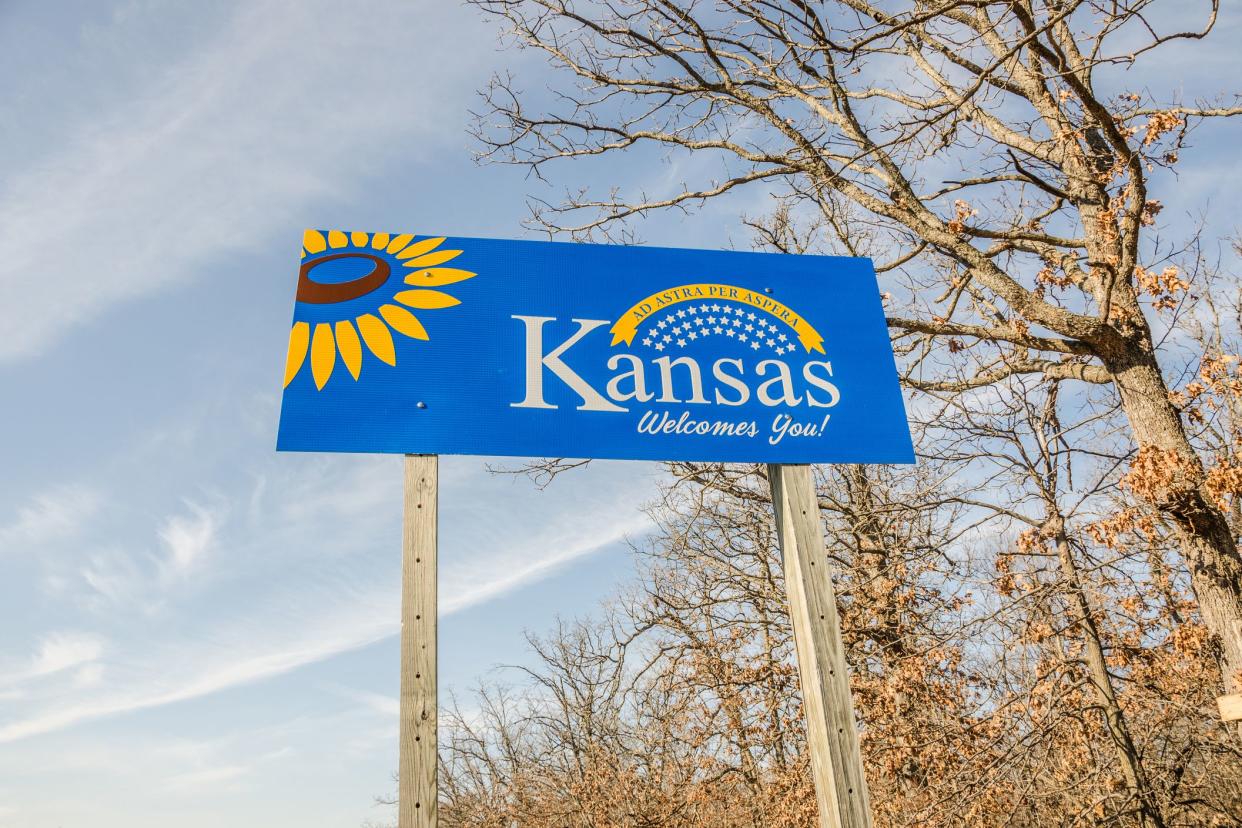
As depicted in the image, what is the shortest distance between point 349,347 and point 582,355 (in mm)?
877

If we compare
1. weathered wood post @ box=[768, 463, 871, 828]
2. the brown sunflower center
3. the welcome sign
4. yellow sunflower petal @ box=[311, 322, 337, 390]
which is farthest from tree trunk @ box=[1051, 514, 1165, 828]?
yellow sunflower petal @ box=[311, 322, 337, 390]

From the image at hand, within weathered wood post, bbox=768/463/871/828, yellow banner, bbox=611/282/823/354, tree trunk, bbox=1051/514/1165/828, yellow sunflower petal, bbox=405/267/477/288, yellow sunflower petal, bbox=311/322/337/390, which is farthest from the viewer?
tree trunk, bbox=1051/514/1165/828

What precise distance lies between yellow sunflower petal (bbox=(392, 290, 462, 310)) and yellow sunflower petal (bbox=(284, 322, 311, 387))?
361 millimetres

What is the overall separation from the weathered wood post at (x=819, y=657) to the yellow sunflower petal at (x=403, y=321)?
4.82 ft

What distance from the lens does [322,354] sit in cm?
300

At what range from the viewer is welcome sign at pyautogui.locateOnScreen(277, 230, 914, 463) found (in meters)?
2.97

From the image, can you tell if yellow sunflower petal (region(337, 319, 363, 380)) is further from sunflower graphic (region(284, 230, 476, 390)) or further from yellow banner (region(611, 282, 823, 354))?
yellow banner (region(611, 282, 823, 354))

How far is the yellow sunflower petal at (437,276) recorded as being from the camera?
3225 millimetres

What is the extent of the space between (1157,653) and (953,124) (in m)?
4.97

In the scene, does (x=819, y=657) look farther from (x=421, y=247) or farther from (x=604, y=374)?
(x=421, y=247)

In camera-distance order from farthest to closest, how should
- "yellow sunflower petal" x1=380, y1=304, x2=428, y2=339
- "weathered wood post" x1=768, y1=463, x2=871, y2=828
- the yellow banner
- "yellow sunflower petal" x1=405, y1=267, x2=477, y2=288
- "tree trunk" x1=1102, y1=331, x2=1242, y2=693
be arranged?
"tree trunk" x1=1102, y1=331, x2=1242, y2=693
the yellow banner
"yellow sunflower petal" x1=405, y1=267, x2=477, y2=288
"yellow sunflower petal" x1=380, y1=304, x2=428, y2=339
"weathered wood post" x1=768, y1=463, x2=871, y2=828

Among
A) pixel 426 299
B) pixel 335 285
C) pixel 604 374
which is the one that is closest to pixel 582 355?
pixel 604 374

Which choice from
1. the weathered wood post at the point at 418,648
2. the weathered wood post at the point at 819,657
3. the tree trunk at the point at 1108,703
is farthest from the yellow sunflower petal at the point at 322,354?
the tree trunk at the point at 1108,703

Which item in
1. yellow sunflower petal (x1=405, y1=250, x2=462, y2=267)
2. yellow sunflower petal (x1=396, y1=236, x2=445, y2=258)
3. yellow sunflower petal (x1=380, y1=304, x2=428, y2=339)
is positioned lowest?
yellow sunflower petal (x1=380, y1=304, x2=428, y2=339)
